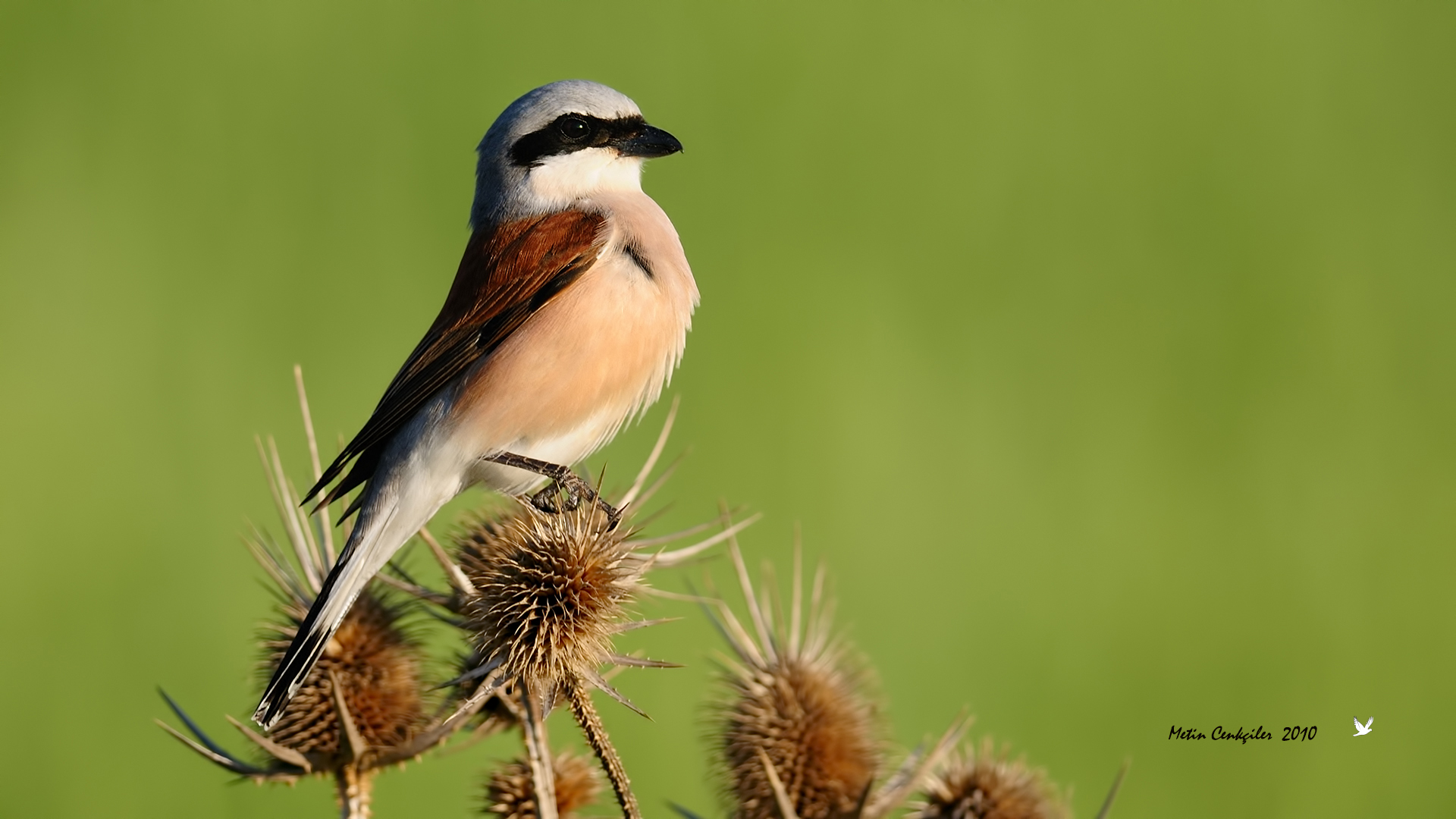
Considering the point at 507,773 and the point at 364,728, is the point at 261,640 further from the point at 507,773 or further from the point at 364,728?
the point at 507,773

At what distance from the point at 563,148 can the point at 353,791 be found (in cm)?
158

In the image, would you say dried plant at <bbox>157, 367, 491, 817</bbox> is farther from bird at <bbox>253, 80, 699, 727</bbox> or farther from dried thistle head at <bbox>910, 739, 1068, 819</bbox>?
dried thistle head at <bbox>910, 739, 1068, 819</bbox>

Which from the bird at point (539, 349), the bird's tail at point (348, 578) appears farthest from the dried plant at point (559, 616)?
the bird at point (539, 349)

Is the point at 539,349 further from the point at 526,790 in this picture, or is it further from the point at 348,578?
the point at 526,790

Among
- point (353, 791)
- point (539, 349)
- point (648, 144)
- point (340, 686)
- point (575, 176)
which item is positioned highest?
point (648, 144)

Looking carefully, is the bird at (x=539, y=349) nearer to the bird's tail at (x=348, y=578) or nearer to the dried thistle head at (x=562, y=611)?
the bird's tail at (x=348, y=578)

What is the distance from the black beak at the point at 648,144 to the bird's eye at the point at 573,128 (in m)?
0.07

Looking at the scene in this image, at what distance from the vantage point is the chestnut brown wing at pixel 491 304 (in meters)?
2.68

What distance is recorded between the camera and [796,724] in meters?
2.68

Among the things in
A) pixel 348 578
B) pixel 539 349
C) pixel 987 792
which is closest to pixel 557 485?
pixel 539 349

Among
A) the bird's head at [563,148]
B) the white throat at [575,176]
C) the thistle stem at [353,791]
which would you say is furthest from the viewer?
the white throat at [575,176]

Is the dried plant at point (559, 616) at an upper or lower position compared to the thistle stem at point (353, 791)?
upper

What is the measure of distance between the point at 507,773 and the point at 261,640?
764 millimetres

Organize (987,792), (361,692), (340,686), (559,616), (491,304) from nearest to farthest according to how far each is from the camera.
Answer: (559,616)
(340,686)
(987,792)
(361,692)
(491,304)
